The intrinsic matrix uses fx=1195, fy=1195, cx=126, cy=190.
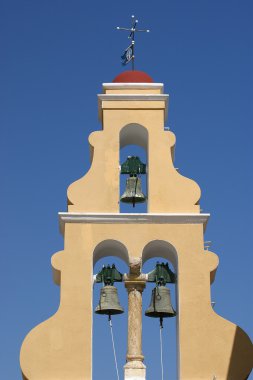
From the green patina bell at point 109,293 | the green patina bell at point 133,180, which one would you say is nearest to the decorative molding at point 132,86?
the green patina bell at point 133,180

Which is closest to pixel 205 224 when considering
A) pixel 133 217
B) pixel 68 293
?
pixel 133 217

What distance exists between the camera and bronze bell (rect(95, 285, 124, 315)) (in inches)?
822

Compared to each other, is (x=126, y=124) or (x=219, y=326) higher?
(x=126, y=124)

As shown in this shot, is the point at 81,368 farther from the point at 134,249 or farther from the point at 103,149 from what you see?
the point at 103,149

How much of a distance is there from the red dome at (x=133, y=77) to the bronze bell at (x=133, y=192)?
187 centimetres

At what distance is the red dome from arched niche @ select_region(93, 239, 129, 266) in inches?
127

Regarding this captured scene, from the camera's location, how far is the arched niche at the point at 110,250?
21.0 metres

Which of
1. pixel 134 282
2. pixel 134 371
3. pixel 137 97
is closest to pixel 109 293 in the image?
pixel 134 282

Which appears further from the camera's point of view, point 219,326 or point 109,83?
point 109,83

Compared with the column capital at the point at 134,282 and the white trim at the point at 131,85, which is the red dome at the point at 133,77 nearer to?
the white trim at the point at 131,85

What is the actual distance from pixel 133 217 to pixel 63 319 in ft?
7.24

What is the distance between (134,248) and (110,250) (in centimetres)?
60

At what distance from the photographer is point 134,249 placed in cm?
2092

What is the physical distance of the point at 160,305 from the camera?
20.9m
